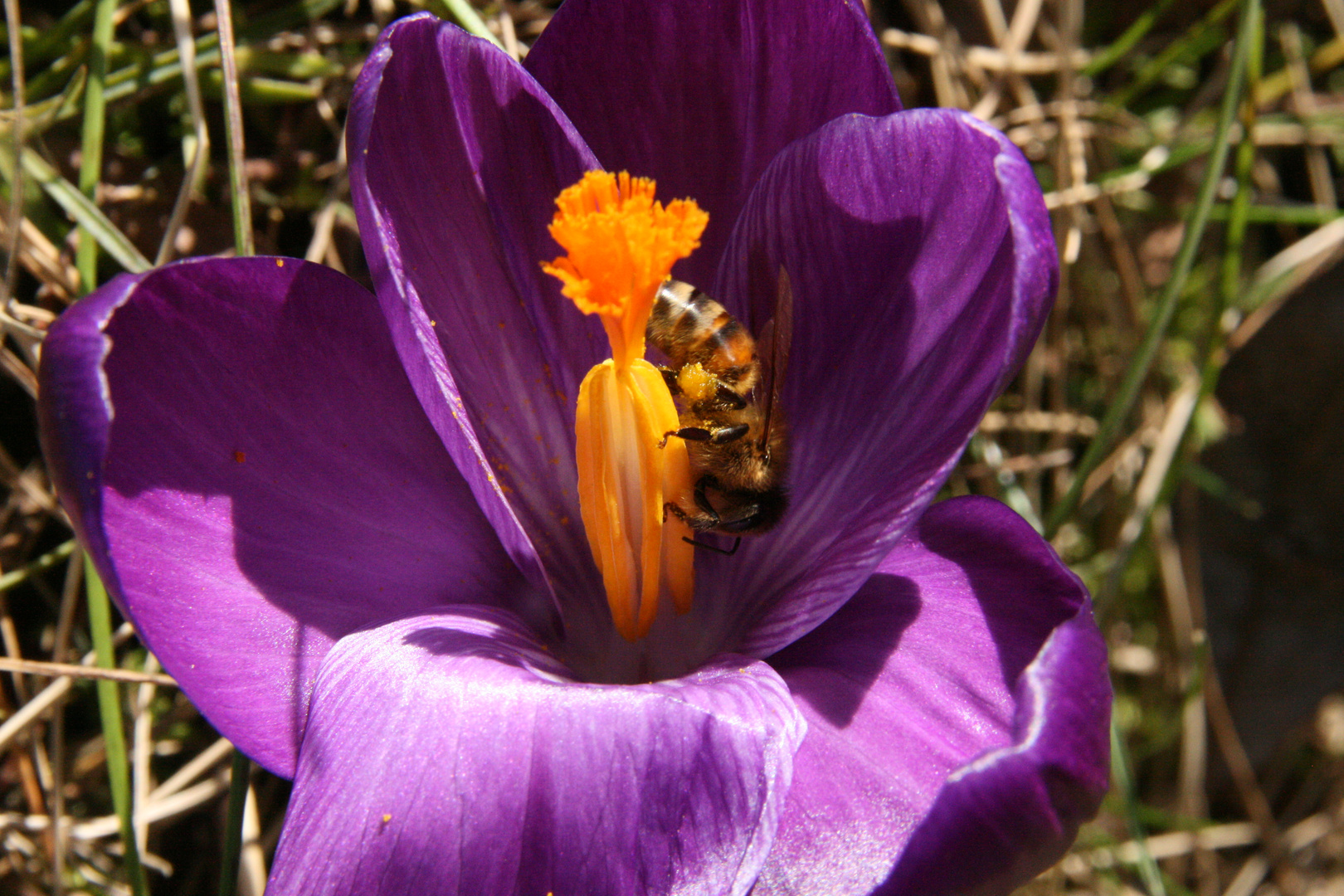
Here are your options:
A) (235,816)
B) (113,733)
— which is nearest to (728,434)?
(235,816)

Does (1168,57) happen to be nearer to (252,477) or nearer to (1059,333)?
(1059,333)

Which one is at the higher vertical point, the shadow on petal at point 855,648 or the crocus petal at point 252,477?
the crocus petal at point 252,477

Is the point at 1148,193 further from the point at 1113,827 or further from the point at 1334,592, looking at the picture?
the point at 1113,827

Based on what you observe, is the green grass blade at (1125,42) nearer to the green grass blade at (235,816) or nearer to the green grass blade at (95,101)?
the green grass blade at (95,101)

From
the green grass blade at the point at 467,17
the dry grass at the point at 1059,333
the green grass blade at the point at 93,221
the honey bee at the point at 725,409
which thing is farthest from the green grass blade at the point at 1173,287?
the green grass blade at the point at 93,221

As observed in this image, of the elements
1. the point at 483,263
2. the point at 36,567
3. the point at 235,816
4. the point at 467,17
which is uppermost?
the point at 467,17

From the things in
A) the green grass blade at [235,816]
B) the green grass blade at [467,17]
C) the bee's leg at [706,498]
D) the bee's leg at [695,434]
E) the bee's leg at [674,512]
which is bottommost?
the green grass blade at [235,816]
